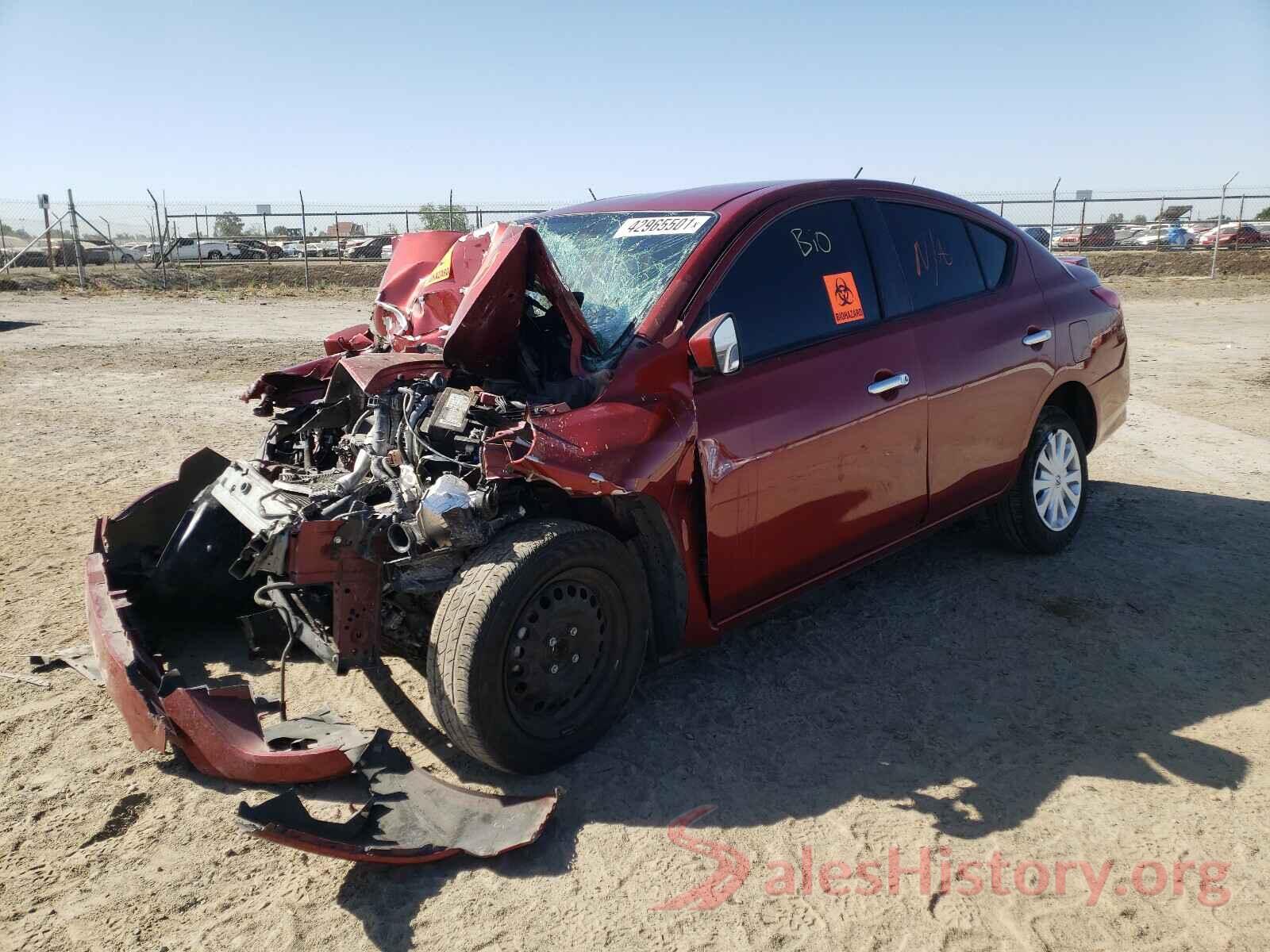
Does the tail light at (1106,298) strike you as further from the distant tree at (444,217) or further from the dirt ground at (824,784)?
the distant tree at (444,217)

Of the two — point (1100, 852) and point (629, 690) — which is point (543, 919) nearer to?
point (629, 690)

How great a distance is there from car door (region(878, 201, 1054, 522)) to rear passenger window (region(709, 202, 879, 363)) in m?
0.29

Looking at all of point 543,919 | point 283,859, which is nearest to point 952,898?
point 543,919

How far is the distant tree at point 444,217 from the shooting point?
85.4 feet

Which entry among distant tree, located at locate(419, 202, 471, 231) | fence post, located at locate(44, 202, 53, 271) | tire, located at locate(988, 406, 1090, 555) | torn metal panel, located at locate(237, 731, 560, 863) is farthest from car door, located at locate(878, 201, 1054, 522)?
fence post, located at locate(44, 202, 53, 271)

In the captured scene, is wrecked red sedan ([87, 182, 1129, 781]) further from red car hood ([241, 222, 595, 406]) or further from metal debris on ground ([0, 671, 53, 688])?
metal debris on ground ([0, 671, 53, 688])

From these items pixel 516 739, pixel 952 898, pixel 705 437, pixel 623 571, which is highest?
pixel 705 437

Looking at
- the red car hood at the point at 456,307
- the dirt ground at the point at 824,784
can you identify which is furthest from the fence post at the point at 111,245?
the red car hood at the point at 456,307

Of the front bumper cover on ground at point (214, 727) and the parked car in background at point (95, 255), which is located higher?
the parked car in background at point (95, 255)

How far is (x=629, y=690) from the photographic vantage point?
3.40 m

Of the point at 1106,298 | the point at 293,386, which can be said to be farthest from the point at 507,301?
the point at 1106,298

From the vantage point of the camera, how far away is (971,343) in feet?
14.1

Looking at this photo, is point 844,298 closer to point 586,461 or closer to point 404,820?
point 586,461

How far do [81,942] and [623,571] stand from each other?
182 centimetres
